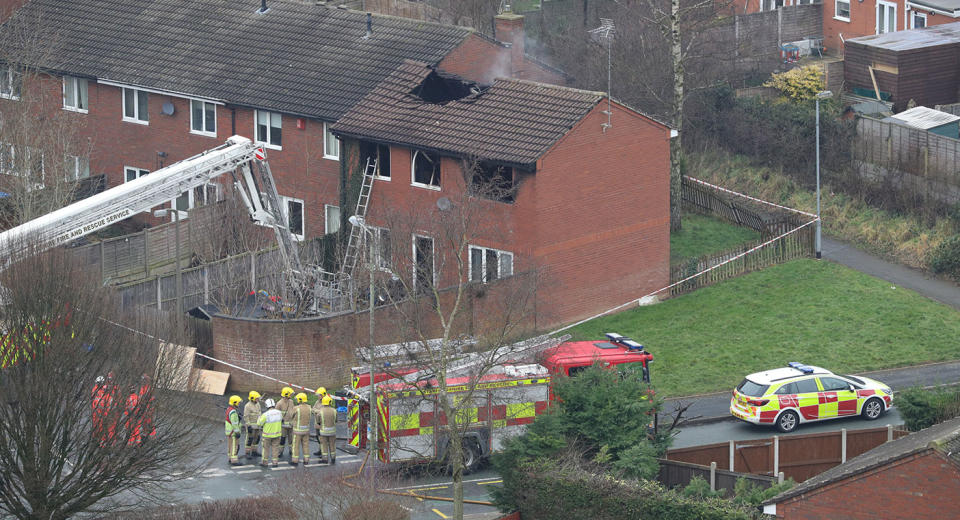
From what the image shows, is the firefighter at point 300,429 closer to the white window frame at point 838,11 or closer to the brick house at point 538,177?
the brick house at point 538,177

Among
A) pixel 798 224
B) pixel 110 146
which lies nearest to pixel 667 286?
pixel 798 224

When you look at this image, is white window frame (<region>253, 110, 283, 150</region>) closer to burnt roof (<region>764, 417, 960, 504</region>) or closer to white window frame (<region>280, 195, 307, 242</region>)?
white window frame (<region>280, 195, 307, 242</region>)

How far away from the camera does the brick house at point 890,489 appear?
28.1 meters

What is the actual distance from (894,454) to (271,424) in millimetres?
14200

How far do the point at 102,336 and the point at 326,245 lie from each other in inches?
692

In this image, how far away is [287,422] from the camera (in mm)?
37781

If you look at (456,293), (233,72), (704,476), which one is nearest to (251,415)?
(456,293)

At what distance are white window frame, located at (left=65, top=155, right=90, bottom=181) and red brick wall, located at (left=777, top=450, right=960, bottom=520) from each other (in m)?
26.9

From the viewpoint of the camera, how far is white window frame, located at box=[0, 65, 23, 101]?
52938 millimetres

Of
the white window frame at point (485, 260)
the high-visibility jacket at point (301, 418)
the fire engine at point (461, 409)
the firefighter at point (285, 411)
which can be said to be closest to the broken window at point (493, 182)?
the white window frame at point (485, 260)

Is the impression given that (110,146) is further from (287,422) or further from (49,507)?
(49,507)

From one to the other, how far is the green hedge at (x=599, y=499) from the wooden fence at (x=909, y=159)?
22413mm

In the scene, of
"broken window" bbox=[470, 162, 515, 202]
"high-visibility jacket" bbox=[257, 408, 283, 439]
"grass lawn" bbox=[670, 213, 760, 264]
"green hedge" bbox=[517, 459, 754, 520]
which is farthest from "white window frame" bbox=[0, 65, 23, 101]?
"green hedge" bbox=[517, 459, 754, 520]

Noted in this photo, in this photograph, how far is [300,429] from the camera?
37531 mm
